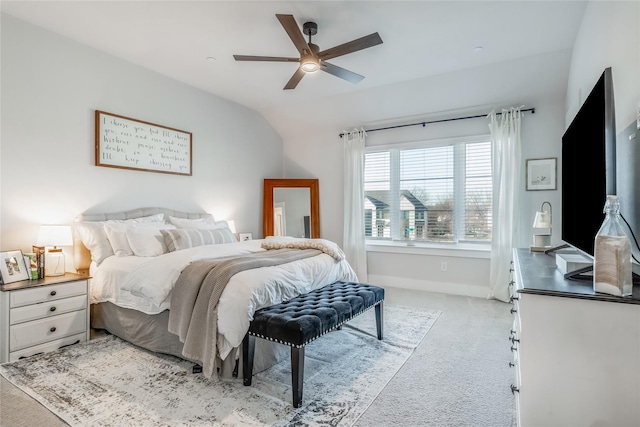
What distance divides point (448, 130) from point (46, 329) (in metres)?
4.99

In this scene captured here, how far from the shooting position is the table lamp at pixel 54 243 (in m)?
2.98

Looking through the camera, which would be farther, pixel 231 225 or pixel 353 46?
pixel 231 225

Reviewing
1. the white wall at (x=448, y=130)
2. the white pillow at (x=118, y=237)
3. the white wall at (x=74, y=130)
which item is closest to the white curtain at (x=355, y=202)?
the white wall at (x=448, y=130)

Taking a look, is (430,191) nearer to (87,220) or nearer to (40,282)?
(87,220)

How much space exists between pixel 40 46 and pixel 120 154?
3.80 feet

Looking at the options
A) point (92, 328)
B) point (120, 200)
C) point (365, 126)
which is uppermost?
point (365, 126)

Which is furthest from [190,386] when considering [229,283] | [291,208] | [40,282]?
[291,208]

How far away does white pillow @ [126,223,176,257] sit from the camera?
339 centimetres

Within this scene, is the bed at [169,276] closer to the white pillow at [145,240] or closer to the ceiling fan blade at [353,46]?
the white pillow at [145,240]

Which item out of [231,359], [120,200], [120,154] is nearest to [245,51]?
[120,154]

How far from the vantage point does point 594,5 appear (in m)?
2.48

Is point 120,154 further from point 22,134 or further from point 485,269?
point 485,269

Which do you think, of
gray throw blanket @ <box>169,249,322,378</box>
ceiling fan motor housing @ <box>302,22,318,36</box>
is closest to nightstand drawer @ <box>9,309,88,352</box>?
gray throw blanket @ <box>169,249,322,378</box>

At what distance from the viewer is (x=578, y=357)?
1.27 meters
